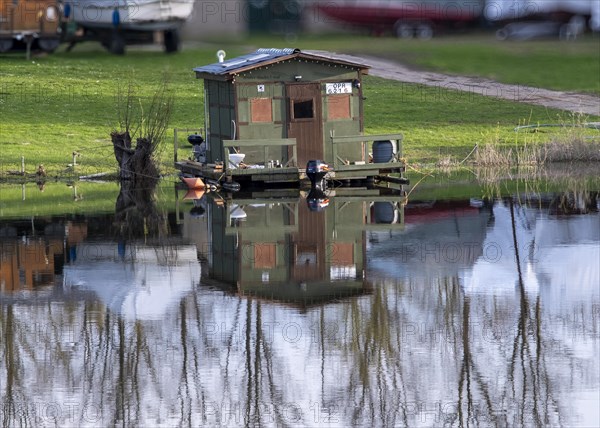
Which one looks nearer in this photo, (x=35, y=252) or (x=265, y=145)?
(x=35, y=252)

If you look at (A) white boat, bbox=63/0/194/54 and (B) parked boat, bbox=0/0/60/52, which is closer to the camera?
(B) parked boat, bbox=0/0/60/52

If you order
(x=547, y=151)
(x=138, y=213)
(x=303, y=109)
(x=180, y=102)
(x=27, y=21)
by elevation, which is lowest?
(x=138, y=213)

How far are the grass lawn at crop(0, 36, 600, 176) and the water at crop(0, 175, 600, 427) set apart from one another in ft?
32.5

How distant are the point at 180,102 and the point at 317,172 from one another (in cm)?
1552

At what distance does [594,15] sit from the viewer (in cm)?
5950

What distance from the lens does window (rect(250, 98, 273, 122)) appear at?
38188 mm

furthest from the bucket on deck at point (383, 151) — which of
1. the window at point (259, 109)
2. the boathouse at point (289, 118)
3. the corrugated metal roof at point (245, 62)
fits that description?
the corrugated metal roof at point (245, 62)

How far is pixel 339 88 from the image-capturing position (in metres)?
38.9

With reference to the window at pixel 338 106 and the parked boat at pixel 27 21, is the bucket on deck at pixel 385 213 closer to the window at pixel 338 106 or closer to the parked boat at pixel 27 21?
the window at pixel 338 106

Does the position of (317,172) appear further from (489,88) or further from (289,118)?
(489,88)

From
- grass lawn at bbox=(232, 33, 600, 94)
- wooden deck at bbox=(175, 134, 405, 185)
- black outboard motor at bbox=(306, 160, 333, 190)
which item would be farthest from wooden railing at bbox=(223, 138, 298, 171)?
grass lawn at bbox=(232, 33, 600, 94)

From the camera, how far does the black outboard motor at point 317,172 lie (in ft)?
121

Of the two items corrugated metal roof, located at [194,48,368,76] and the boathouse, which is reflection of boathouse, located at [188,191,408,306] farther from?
corrugated metal roof, located at [194,48,368,76]

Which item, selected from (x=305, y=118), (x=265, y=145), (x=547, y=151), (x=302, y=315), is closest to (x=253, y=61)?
(x=305, y=118)
